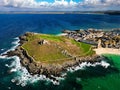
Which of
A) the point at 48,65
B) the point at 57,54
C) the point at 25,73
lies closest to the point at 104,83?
the point at 48,65

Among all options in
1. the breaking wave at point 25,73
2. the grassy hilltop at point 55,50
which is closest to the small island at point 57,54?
the grassy hilltop at point 55,50

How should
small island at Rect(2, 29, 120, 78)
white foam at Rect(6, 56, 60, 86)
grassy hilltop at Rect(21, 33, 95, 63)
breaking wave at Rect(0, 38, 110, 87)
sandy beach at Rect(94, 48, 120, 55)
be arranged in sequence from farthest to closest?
1. sandy beach at Rect(94, 48, 120, 55)
2. grassy hilltop at Rect(21, 33, 95, 63)
3. small island at Rect(2, 29, 120, 78)
4. breaking wave at Rect(0, 38, 110, 87)
5. white foam at Rect(6, 56, 60, 86)

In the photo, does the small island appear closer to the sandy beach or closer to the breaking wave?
the sandy beach

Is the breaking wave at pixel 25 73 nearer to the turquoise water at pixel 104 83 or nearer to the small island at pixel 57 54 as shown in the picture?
the small island at pixel 57 54

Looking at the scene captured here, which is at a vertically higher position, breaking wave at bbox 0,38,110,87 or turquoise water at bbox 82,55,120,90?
breaking wave at bbox 0,38,110,87

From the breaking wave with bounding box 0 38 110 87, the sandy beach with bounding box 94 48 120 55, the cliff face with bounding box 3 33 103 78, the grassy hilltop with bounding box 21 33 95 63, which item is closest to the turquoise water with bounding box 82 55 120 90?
the breaking wave with bounding box 0 38 110 87

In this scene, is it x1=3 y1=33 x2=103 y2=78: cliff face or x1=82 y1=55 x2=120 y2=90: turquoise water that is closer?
x1=82 y1=55 x2=120 y2=90: turquoise water

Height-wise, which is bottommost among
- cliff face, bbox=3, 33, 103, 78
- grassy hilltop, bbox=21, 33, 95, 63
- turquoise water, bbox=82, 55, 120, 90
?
turquoise water, bbox=82, 55, 120, 90

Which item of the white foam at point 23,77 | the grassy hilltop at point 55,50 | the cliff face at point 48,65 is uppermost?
the grassy hilltop at point 55,50
